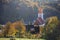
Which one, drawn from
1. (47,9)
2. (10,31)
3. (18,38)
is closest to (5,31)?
(10,31)

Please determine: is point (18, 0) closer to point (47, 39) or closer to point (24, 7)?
point (24, 7)

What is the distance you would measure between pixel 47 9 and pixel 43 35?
0.97 ft

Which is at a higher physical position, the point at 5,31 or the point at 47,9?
the point at 47,9

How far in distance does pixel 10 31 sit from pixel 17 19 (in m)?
0.16

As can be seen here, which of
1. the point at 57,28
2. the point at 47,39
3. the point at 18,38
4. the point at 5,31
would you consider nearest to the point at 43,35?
the point at 47,39

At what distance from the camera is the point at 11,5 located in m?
1.74

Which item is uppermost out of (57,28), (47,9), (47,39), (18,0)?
(18,0)

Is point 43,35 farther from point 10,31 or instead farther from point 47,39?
point 10,31

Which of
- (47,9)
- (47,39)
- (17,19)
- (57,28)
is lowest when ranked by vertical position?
(47,39)

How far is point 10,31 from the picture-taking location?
1.72 meters

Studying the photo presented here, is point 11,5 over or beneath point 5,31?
over

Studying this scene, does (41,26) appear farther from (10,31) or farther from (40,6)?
(10,31)

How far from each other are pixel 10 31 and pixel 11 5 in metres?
0.30

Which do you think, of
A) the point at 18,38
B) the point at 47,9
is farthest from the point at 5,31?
the point at 47,9
